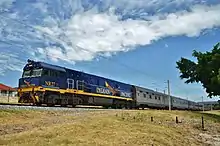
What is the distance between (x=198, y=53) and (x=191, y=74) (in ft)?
13.4

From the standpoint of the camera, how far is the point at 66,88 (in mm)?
29250

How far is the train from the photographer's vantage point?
2623 cm

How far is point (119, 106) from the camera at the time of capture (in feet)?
137

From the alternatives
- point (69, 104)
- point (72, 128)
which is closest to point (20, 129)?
point (72, 128)

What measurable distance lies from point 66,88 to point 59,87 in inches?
45.3

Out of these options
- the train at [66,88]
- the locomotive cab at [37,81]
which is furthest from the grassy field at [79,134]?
the train at [66,88]

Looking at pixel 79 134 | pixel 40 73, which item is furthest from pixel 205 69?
pixel 79 134

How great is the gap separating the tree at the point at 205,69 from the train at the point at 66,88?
1322 centimetres

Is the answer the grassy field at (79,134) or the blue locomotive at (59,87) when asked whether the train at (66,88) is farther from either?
the grassy field at (79,134)

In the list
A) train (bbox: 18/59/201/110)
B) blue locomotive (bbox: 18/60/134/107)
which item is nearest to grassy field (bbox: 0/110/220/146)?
blue locomotive (bbox: 18/60/134/107)

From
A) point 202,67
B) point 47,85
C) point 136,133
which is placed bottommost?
point 136,133

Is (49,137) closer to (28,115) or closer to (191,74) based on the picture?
(28,115)

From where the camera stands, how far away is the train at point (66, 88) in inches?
1033

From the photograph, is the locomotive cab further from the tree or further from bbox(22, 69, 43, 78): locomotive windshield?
the tree
